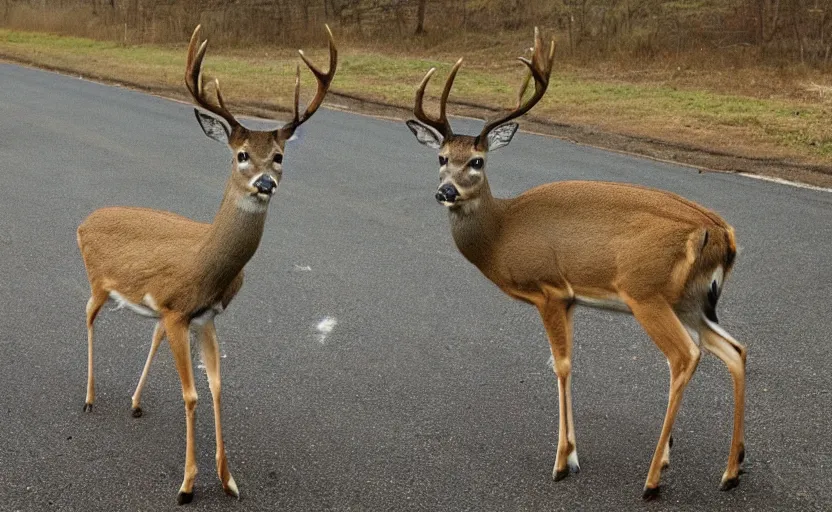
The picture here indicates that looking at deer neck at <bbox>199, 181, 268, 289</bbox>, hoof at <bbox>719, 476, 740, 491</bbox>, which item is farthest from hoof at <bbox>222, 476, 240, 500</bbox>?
hoof at <bbox>719, 476, 740, 491</bbox>

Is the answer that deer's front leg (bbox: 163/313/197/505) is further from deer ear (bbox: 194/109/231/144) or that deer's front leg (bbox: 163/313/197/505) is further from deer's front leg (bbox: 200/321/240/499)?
deer ear (bbox: 194/109/231/144)

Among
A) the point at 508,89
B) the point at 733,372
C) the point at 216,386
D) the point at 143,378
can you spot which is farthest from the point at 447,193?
the point at 508,89

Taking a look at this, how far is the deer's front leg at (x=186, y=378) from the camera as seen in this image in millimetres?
4613

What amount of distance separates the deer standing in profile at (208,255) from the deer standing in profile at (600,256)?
887 millimetres

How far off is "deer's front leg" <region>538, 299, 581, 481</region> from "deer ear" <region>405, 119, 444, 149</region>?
1040mm

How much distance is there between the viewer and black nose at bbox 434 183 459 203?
4.83 m

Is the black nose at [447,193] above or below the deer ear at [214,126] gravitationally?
below

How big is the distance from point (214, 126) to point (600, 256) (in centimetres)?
188

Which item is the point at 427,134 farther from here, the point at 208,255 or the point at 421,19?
the point at 421,19

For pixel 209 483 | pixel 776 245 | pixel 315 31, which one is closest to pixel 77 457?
pixel 209 483

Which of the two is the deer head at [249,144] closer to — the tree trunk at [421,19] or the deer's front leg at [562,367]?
the deer's front leg at [562,367]

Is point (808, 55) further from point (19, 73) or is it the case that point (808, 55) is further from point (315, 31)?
point (19, 73)

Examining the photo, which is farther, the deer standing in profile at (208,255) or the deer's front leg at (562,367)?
the deer's front leg at (562,367)

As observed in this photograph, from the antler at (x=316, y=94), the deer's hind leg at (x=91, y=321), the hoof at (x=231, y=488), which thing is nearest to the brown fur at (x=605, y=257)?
the antler at (x=316, y=94)
